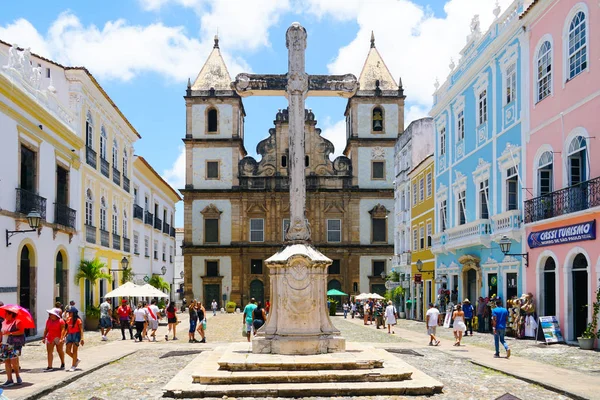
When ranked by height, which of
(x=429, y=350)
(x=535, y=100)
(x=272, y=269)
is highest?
(x=535, y=100)

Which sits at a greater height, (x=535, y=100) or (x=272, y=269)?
(x=535, y=100)

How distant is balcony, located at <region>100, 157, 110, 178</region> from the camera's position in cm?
2967

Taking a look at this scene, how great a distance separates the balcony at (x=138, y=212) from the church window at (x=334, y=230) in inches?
705

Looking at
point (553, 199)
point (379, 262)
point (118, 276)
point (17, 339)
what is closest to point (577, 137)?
point (553, 199)

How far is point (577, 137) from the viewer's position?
18469mm

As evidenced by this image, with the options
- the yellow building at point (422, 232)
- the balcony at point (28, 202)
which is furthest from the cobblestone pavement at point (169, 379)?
the yellow building at point (422, 232)

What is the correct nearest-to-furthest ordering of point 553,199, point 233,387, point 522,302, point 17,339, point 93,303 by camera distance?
point 233,387 < point 17,339 < point 553,199 < point 522,302 < point 93,303

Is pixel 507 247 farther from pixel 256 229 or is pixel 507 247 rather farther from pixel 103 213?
pixel 256 229

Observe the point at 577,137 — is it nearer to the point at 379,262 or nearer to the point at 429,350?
the point at 429,350

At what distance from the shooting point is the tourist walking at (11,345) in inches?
444

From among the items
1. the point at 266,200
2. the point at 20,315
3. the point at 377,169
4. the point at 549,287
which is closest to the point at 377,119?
the point at 377,169

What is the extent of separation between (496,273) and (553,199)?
5.15m

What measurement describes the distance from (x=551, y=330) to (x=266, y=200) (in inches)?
1398

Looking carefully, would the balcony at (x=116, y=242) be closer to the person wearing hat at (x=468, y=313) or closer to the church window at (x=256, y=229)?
the person wearing hat at (x=468, y=313)
